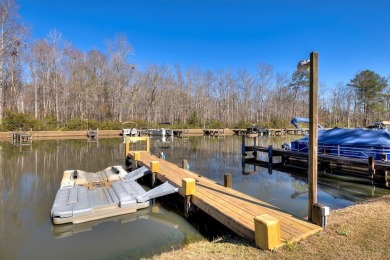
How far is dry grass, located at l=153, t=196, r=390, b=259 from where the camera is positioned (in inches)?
126

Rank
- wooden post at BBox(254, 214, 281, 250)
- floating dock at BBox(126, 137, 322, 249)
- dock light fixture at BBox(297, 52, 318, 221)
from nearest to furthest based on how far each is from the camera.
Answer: wooden post at BBox(254, 214, 281, 250)
floating dock at BBox(126, 137, 322, 249)
dock light fixture at BBox(297, 52, 318, 221)

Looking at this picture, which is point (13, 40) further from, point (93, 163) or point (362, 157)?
point (362, 157)

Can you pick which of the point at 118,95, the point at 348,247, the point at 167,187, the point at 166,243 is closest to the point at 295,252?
the point at 348,247

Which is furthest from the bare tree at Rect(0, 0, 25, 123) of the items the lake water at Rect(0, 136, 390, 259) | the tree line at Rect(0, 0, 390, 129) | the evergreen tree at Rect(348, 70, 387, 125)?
the evergreen tree at Rect(348, 70, 387, 125)

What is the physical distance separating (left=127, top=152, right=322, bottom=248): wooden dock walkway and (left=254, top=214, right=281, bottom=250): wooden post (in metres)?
0.24

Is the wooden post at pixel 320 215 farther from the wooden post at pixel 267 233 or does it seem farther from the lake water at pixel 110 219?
the lake water at pixel 110 219

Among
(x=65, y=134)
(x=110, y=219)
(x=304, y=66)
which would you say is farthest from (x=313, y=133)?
(x=65, y=134)

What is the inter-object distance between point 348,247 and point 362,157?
31.5 ft

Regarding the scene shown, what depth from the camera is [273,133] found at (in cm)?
3800

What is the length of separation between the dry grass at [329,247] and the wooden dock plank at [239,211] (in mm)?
192

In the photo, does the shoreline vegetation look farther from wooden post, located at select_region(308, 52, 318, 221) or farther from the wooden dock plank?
wooden post, located at select_region(308, 52, 318, 221)

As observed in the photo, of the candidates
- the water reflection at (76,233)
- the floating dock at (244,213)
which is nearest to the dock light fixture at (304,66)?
the floating dock at (244,213)

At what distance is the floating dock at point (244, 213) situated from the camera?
137 inches

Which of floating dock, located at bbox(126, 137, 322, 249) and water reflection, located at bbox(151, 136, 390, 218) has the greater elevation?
floating dock, located at bbox(126, 137, 322, 249)
